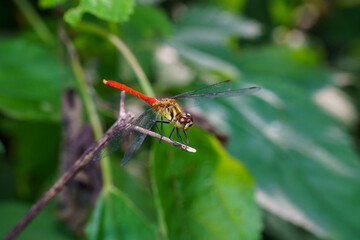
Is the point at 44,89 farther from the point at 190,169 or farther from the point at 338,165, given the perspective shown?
the point at 338,165

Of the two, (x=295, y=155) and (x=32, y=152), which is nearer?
(x=295, y=155)

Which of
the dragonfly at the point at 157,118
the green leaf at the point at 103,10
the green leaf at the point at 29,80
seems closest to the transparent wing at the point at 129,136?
the dragonfly at the point at 157,118

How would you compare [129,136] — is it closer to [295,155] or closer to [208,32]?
[295,155]

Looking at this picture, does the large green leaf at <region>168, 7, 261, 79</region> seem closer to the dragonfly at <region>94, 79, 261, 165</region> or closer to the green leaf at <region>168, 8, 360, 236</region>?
the green leaf at <region>168, 8, 360, 236</region>

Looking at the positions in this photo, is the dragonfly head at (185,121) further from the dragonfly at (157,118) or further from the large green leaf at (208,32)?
the large green leaf at (208,32)

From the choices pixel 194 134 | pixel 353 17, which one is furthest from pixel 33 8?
pixel 353 17

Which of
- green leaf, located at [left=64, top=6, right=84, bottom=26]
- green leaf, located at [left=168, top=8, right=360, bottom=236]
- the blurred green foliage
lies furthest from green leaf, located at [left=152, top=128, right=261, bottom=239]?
green leaf, located at [left=64, top=6, right=84, bottom=26]

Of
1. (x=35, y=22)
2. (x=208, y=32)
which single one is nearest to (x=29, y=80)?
(x=35, y=22)
